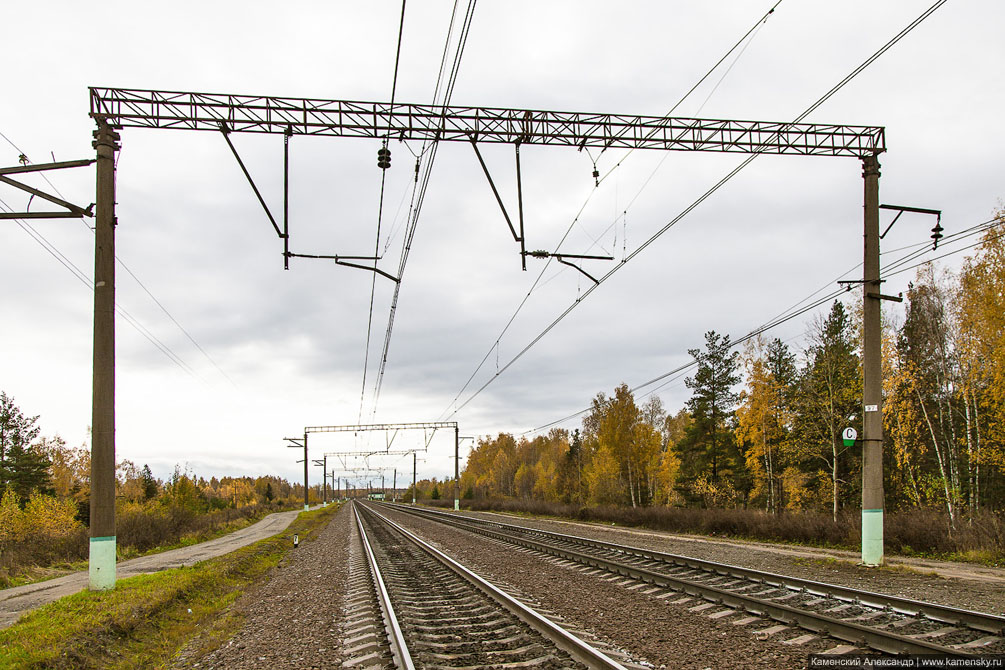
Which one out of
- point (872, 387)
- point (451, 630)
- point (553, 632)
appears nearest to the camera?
point (553, 632)

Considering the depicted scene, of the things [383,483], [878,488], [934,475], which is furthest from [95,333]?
[383,483]

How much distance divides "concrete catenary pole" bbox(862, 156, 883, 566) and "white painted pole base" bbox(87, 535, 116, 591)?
18.3 meters

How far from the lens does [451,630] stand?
33.6 feet

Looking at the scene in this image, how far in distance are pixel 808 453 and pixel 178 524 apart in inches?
1506

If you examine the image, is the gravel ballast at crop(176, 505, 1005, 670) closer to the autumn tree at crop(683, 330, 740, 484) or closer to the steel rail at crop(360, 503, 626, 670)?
the steel rail at crop(360, 503, 626, 670)

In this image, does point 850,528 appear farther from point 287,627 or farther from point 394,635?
point 287,627

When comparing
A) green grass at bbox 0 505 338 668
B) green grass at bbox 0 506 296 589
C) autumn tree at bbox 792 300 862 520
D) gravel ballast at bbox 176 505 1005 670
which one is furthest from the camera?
autumn tree at bbox 792 300 862 520

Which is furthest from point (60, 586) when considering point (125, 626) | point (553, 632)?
point (553, 632)

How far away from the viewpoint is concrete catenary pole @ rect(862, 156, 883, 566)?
16125mm

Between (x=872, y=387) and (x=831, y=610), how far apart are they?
8.56 meters

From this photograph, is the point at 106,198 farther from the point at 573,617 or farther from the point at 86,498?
the point at 86,498

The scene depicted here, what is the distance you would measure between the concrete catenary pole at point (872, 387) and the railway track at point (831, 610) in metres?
4.61

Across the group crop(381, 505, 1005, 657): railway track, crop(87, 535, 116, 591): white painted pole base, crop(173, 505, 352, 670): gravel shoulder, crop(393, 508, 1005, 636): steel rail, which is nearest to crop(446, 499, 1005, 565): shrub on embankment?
crop(393, 508, 1005, 636): steel rail

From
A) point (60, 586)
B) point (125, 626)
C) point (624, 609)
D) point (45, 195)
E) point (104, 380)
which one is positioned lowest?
point (60, 586)
